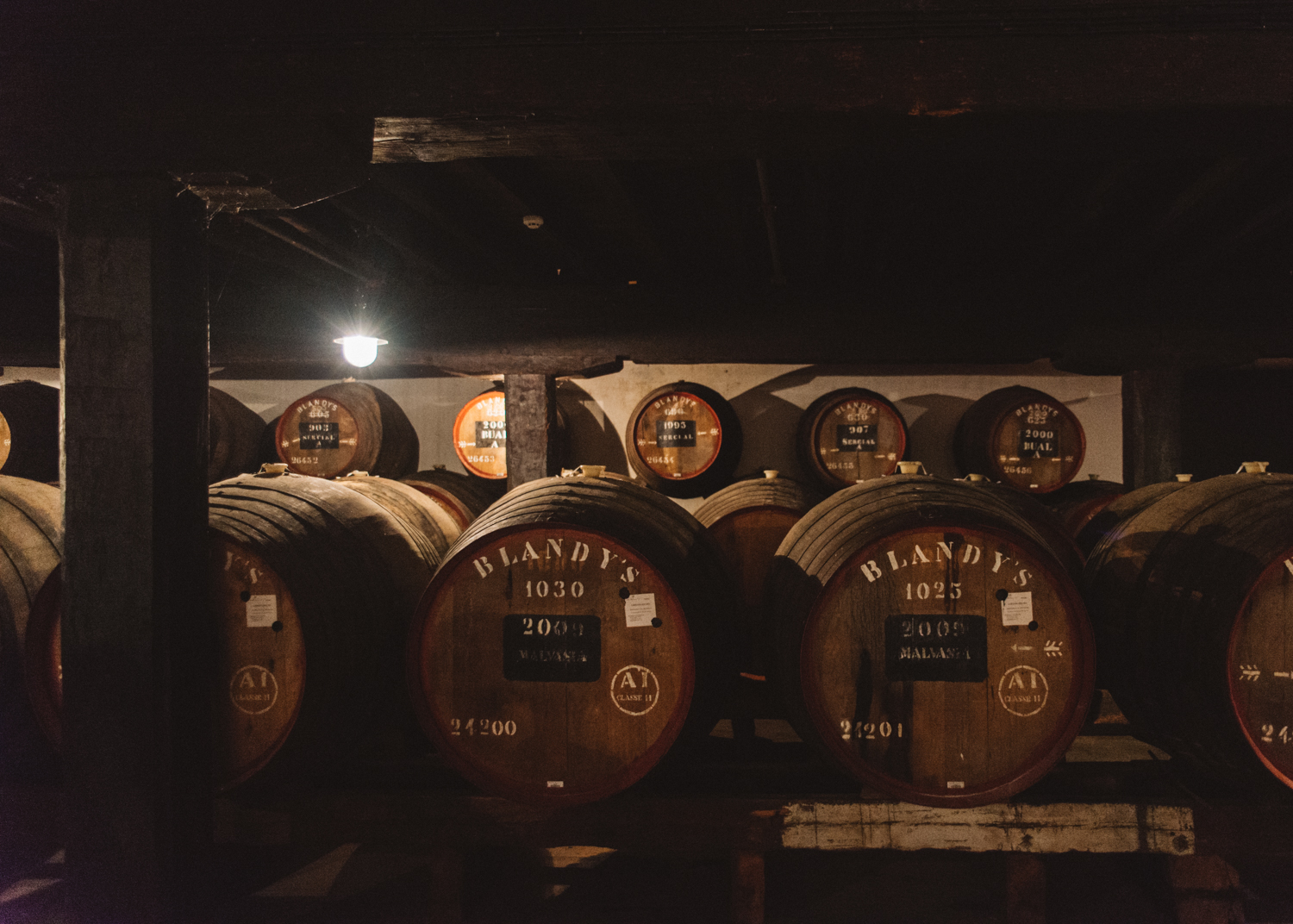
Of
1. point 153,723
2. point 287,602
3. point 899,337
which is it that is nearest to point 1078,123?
point 899,337

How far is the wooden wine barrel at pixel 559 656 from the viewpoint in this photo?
2.06 m

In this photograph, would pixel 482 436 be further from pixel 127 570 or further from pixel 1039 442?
pixel 1039 442

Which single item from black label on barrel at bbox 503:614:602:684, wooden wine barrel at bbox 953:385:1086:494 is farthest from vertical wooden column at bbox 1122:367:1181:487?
black label on barrel at bbox 503:614:602:684

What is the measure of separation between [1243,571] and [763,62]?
200cm

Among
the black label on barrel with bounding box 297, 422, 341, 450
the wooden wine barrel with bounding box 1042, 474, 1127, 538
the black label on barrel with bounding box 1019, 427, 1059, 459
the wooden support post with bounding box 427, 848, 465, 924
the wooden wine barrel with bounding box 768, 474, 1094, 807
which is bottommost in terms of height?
the wooden support post with bounding box 427, 848, 465, 924

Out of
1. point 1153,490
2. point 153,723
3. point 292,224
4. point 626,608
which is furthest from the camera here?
point 292,224

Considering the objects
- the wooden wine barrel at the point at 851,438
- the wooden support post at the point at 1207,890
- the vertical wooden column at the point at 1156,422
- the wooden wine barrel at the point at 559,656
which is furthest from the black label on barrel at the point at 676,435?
the wooden support post at the point at 1207,890

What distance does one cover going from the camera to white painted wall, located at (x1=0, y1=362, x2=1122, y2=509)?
5.97 m

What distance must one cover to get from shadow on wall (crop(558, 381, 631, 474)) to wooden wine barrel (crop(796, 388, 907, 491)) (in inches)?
71.7

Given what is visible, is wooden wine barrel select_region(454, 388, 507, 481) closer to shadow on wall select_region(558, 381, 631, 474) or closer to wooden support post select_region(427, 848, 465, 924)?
shadow on wall select_region(558, 381, 631, 474)

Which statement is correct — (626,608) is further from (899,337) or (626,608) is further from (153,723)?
(899,337)

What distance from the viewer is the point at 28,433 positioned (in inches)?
206

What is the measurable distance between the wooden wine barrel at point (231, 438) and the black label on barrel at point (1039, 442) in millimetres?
6157

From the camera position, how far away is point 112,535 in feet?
6.29
